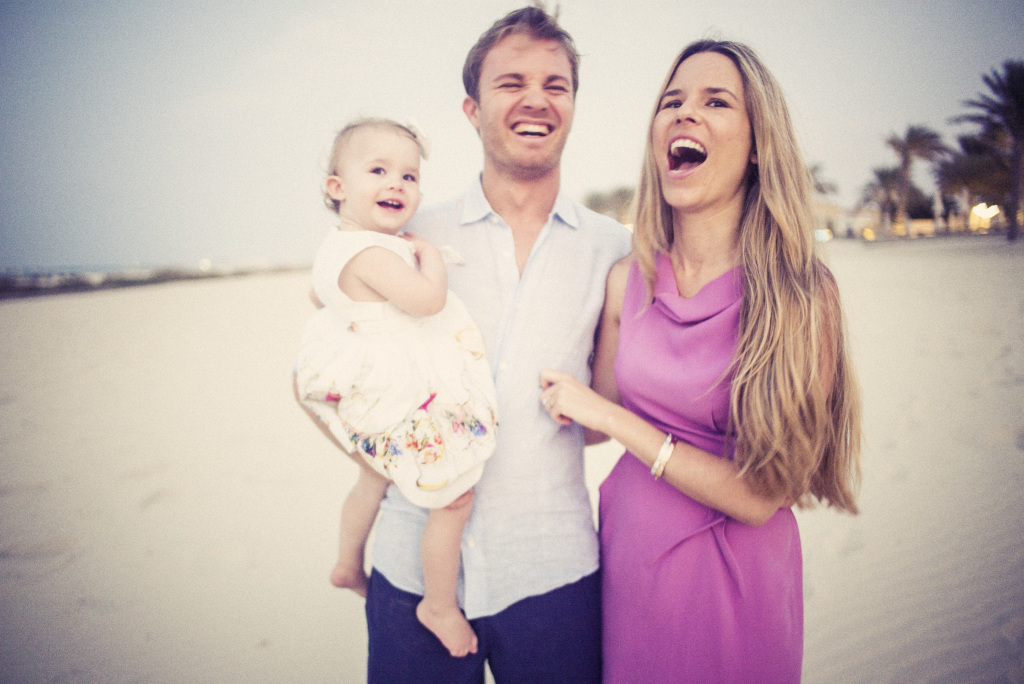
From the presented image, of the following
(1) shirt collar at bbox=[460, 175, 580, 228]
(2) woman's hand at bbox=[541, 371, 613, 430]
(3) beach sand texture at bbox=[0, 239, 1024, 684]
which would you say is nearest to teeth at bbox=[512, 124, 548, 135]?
(1) shirt collar at bbox=[460, 175, 580, 228]

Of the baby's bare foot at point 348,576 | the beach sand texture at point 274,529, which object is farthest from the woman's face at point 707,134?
the beach sand texture at point 274,529

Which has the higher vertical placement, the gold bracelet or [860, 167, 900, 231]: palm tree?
[860, 167, 900, 231]: palm tree

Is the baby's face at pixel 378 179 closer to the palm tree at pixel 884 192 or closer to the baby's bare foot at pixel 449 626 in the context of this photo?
the baby's bare foot at pixel 449 626

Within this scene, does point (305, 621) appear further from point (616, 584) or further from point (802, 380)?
point (802, 380)

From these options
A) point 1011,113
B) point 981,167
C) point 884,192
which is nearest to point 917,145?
point 981,167

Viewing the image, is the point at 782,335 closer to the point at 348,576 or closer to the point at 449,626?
the point at 449,626

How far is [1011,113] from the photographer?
22.2m

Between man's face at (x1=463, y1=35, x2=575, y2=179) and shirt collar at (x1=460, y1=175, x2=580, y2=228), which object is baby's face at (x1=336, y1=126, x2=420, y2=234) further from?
man's face at (x1=463, y1=35, x2=575, y2=179)

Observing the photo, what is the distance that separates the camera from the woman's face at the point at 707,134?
1632mm

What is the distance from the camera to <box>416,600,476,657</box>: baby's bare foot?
1.66m

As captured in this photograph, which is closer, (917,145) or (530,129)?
(530,129)

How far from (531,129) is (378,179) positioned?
713 mm

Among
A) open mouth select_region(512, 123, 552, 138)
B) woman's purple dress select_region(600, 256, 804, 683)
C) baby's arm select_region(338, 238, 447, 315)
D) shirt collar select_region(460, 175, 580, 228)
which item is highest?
open mouth select_region(512, 123, 552, 138)

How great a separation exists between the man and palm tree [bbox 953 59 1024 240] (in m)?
33.4
